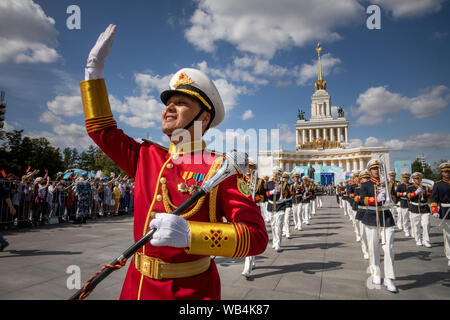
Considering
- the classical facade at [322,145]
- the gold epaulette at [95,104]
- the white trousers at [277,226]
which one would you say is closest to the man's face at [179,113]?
→ the gold epaulette at [95,104]

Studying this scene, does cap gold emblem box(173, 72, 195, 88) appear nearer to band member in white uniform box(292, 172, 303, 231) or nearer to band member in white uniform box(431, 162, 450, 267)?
band member in white uniform box(431, 162, 450, 267)

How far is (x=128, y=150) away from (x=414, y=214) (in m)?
11.5

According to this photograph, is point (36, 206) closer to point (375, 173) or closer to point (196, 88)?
point (196, 88)

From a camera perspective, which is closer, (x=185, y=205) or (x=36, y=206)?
(x=185, y=205)

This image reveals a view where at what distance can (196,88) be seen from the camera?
1907mm

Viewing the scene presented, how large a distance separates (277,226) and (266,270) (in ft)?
8.91

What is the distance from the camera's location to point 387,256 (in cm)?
580

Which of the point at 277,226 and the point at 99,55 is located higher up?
the point at 99,55

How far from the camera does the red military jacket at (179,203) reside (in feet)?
4.75

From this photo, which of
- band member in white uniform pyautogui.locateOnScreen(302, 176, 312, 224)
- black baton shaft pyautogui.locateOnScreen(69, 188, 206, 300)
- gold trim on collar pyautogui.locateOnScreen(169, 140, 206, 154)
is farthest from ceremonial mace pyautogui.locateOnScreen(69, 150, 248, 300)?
band member in white uniform pyautogui.locateOnScreen(302, 176, 312, 224)

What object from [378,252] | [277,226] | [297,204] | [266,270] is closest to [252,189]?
[277,226]
